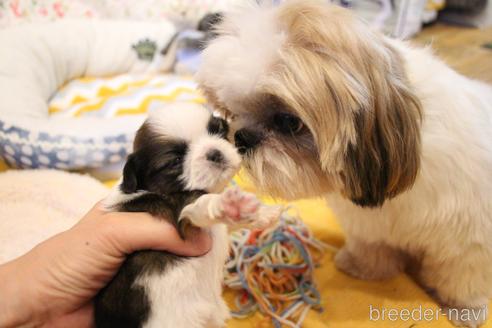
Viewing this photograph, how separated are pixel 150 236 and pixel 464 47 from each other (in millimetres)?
3229

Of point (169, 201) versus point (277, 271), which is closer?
point (169, 201)

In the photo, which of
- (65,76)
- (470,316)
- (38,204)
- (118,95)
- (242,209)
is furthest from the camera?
(65,76)

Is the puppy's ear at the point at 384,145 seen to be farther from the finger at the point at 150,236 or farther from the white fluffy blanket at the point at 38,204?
the white fluffy blanket at the point at 38,204

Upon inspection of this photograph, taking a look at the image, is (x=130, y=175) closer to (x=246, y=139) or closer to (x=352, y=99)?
(x=246, y=139)

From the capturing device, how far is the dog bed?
6.90ft

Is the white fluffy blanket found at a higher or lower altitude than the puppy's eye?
lower

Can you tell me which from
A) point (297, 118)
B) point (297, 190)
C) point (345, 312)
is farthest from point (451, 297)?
point (297, 118)

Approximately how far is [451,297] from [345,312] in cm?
39

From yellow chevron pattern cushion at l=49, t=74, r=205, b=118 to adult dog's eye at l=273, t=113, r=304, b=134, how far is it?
1.42 m

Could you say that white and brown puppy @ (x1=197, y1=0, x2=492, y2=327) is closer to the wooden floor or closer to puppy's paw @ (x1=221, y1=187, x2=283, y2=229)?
puppy's paw @ (x1=221, y1=187, x2=283, y2=229)

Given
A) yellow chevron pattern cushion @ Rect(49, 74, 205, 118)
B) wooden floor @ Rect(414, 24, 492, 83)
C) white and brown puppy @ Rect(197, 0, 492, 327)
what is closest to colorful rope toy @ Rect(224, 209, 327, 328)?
white and brown puppy @ Rect(197, 0, 492, 327)

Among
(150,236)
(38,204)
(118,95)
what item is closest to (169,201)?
(150,236)

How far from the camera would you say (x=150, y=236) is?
3.59ft

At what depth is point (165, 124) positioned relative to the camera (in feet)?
3.67
